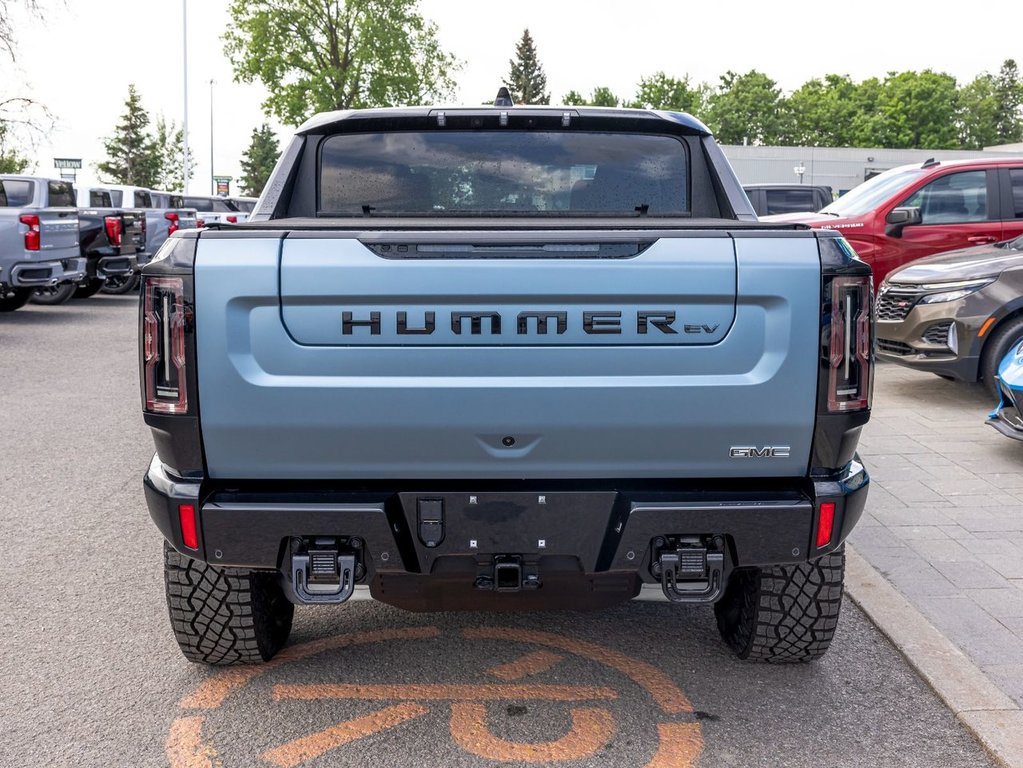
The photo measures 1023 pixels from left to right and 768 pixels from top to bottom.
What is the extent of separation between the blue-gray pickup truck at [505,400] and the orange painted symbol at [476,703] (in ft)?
1.59

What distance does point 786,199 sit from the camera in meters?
20.0

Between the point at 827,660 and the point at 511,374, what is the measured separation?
1808mm

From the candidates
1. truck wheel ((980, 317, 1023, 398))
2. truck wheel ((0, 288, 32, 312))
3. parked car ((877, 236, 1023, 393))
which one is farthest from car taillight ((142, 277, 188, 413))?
truck wheel ((0, 288, 32, 312))

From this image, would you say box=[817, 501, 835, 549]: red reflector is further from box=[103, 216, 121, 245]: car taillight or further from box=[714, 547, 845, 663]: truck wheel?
box=[103, 216, 121, 245]: car taillight

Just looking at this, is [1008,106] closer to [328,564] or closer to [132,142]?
[132,142]

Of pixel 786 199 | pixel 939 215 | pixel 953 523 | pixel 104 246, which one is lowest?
pixel 953 523

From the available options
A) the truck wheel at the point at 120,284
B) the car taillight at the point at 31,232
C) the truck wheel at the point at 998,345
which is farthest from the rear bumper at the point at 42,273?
the truck wheel at the point at 998,345

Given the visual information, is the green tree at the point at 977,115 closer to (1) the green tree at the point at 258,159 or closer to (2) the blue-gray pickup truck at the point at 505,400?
(1) the green tree at the point at 258,159

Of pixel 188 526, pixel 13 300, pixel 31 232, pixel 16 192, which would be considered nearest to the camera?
pixel 188 526

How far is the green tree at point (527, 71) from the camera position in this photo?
356 feet

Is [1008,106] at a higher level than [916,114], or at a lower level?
higher

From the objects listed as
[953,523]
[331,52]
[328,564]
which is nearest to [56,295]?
[953,523]

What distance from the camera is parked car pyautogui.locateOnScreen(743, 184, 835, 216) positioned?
19531 millimetres

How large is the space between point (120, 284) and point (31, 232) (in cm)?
589
